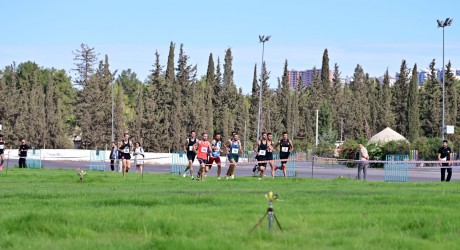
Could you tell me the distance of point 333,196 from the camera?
17641 mm

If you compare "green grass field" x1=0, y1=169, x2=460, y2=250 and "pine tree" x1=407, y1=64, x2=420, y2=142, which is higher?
"pine tree" x1=407, y1=64, x2=420, y2=142

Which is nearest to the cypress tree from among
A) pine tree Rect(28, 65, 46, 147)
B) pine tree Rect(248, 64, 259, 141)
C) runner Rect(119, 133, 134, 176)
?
pine tree Rect(28, 65, 46, 147)

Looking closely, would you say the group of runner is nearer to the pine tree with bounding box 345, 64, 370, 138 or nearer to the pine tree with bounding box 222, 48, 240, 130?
the pine tree with bounding box 222, 48, 240, 130

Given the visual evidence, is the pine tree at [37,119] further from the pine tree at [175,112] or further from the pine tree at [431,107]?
the pine tree at [431,107]

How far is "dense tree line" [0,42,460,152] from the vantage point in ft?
290

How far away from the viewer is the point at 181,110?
89875 millimetres

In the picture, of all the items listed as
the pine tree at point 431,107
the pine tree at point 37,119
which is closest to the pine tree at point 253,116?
the pine tree at point 431,107

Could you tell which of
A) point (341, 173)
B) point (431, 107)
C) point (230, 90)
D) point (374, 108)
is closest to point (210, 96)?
point (230, 90)

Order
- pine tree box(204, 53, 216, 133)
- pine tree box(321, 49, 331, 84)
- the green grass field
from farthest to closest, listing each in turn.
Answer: pine tree box(321, 49, 331, 84), pine tree box(204, 53, 216, 133), the green grass field

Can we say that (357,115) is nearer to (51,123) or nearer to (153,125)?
(153,125)

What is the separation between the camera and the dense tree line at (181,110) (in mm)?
88438

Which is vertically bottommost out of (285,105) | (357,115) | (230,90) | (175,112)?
(175,112)

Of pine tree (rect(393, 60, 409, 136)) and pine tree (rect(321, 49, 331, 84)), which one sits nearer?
pine tree (rect(393, 60, 409, 136))

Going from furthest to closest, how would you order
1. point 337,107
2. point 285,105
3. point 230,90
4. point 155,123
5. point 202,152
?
point 337,107 → point 285,105 → point 230,90 → point 155,123 → point 202,152
